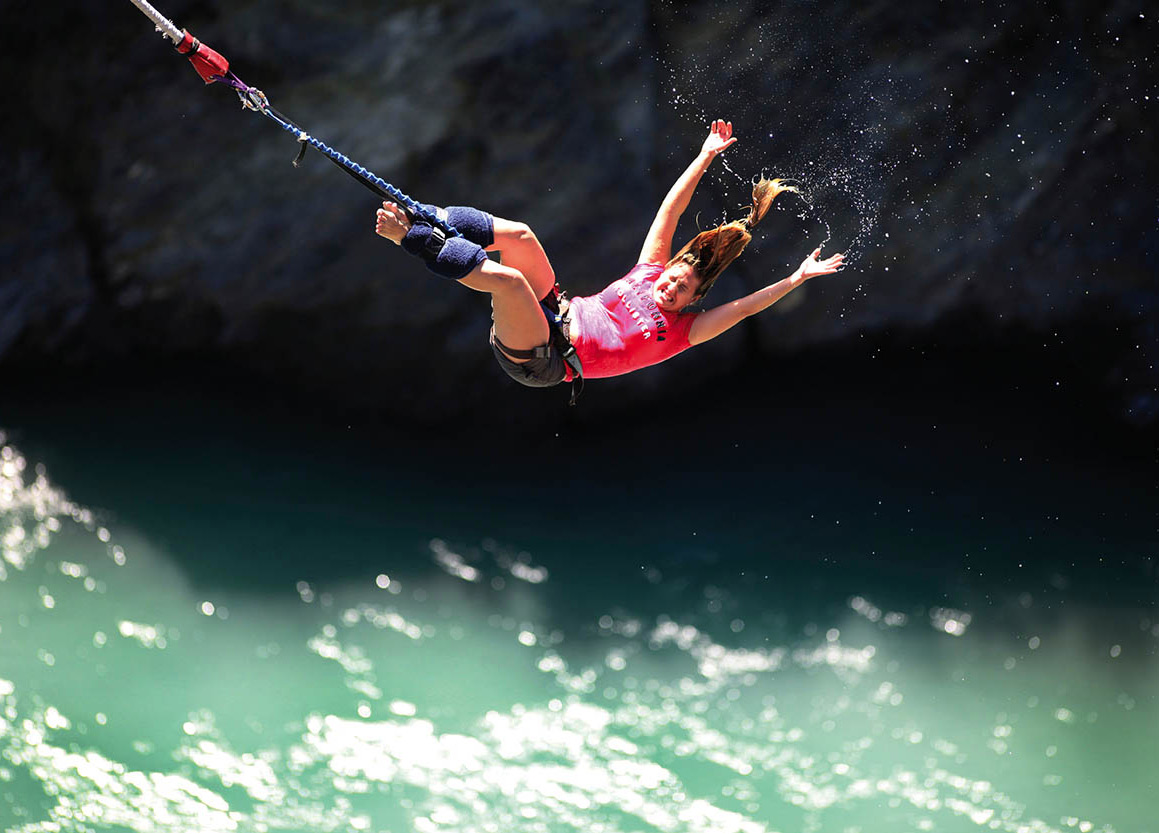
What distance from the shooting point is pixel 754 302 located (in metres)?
4.24

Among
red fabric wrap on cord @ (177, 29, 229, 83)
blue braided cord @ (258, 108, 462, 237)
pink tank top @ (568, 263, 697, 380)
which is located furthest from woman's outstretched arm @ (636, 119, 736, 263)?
red fabric wrap on cord @ (177, 29, 229, 83)

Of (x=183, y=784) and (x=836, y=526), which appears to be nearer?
(x=183, y=784)

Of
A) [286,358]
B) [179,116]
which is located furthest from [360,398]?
[179,116]

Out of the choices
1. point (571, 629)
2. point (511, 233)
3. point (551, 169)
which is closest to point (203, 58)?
point (511, 233)

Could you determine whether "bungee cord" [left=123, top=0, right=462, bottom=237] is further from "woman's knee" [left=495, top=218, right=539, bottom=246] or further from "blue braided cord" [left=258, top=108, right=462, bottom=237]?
"woman's knee" [left=495, top=218, right=539, bottom=246]

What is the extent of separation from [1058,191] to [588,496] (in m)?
3.87

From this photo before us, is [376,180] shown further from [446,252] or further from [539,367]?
[539,367]

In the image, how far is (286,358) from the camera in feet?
27.8

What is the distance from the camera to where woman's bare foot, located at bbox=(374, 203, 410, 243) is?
385 cm

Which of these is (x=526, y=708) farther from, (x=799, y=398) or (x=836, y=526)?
(x=799, y=398)

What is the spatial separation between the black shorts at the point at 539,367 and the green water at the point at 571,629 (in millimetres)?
3183

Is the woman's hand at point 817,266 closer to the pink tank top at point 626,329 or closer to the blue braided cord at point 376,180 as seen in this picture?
the pink tank top at point 626,329

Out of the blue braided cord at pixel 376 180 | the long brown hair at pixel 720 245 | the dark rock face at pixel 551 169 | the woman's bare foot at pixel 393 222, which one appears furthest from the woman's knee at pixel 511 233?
the dark rock face at pixel 551 169

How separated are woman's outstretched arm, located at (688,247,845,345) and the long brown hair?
106mm
